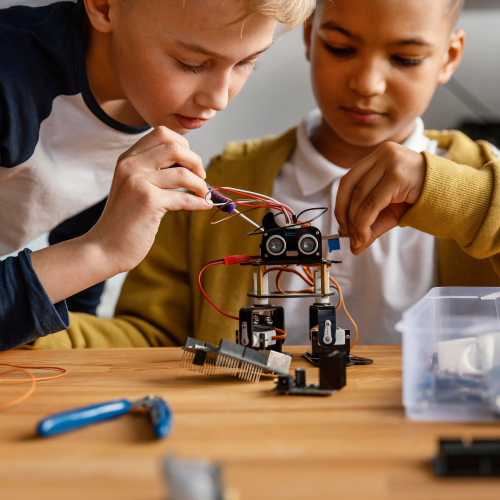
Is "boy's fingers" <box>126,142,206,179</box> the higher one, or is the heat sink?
"boy's fingers" <box>126,142,206,179</box>

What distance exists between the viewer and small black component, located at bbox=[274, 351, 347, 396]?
1.80 ft

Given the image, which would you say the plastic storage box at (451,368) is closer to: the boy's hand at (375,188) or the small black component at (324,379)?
the small black component at (324,379)

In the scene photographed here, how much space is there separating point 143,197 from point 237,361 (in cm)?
27

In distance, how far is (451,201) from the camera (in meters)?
0.81

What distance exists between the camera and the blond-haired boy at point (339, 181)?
100 cm

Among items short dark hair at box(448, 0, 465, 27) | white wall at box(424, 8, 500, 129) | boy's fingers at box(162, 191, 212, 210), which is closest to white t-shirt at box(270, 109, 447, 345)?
short dark hair at box(448, 0, 465, 27)

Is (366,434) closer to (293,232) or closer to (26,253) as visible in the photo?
(293,232)

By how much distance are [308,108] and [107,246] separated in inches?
67.9

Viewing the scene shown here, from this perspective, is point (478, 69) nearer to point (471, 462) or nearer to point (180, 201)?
point (180, 201)

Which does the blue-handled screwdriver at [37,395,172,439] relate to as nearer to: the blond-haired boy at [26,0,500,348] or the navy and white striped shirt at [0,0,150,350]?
the navy and white striped shirt at [0,0,150,350]

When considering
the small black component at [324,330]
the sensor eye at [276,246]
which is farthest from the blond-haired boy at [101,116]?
the small black component at [324,330]

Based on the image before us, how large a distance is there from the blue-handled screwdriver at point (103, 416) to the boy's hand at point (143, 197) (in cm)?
29

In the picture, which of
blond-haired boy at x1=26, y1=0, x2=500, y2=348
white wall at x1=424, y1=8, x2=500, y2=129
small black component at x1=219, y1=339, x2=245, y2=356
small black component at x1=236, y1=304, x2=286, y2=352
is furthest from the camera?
white wall at x1=424, y1=8, x2=500, y2=129

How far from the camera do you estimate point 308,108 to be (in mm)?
2283
